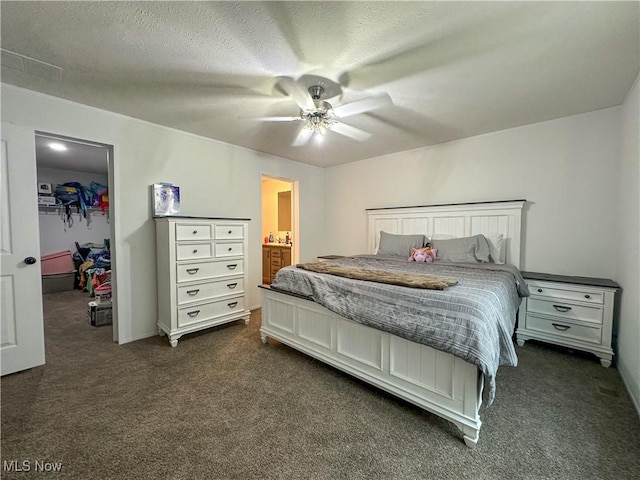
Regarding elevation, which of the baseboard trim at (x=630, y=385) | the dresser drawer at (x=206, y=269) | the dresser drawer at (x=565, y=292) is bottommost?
the baseboard trim at (x=630, y=385)

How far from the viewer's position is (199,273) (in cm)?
309

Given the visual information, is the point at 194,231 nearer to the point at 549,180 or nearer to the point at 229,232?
the point at 229,232

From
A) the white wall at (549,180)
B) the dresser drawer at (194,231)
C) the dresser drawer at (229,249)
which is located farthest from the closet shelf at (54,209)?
the white wall at (549,180)

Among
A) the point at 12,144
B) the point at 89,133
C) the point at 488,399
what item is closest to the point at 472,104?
the point at 488,399

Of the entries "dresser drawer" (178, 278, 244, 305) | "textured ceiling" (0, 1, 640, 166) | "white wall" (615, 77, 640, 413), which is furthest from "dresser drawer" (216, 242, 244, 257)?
"white wall" (615, 77, 640, 413)

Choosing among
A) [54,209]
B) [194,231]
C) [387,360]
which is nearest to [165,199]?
[194,231]

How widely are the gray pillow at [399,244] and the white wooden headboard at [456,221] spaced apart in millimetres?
276

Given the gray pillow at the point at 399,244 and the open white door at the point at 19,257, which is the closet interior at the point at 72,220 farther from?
the gray pillow at the point at 399,244

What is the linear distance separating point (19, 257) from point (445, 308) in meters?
3.47

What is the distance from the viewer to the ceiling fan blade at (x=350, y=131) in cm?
313

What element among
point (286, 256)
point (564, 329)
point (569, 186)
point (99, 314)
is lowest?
point (99, 314)

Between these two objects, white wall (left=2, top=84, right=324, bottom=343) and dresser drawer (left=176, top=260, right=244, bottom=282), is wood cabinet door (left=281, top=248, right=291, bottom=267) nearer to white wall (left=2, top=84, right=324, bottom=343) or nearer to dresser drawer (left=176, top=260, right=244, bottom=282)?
white wall (left=2, top=84, right=324, bottom=343)

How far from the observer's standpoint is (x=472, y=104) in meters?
2.60

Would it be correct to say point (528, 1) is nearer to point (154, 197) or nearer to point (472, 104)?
point (472, 104)
